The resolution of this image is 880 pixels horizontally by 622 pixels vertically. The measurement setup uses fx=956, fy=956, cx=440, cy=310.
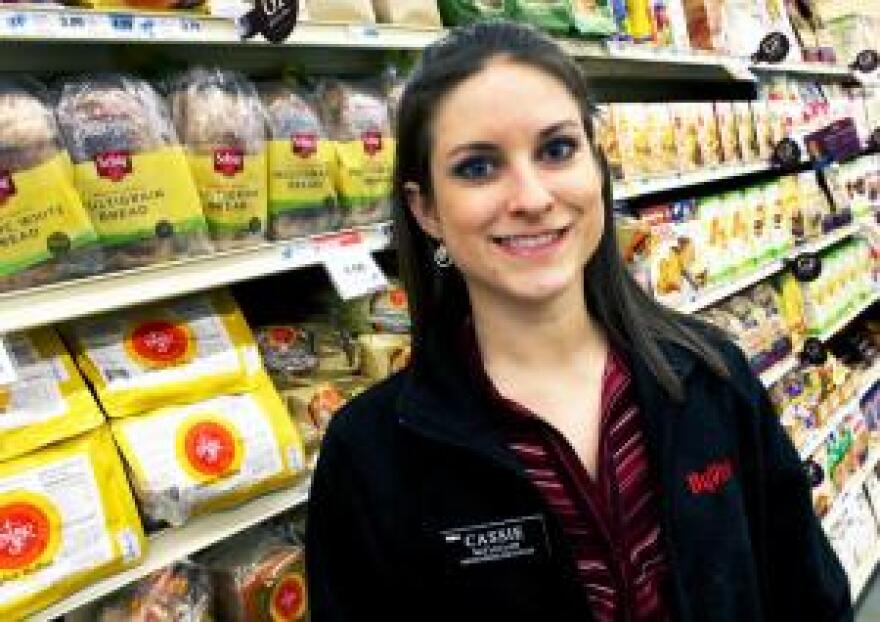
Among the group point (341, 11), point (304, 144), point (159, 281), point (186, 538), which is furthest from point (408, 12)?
point (186, 538)

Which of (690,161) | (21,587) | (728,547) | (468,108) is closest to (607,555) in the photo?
(728,547)

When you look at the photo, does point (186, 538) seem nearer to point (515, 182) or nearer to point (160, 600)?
point (160, 600)

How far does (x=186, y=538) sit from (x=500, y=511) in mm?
555

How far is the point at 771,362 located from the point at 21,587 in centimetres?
259

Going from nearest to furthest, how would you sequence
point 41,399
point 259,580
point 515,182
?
point 515,182 → point 41,399 → point 259,580

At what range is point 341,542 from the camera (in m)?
1.26

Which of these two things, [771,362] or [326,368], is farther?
[771,362]

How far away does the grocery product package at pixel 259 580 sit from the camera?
1.60m

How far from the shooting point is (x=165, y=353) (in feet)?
4.99

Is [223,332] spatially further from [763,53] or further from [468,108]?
[763,53]

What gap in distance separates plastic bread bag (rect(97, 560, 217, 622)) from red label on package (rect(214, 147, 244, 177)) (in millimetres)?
624

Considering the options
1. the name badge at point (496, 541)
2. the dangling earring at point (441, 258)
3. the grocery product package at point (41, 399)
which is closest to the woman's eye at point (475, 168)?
the dangling earring at point (441, 258)

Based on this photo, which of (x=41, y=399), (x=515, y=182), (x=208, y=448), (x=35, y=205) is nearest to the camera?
(x=515, y=182)

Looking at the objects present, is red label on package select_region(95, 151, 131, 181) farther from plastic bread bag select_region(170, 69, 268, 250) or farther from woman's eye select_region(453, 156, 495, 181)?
woman's eye select_region(453, 156, 495, 181)
